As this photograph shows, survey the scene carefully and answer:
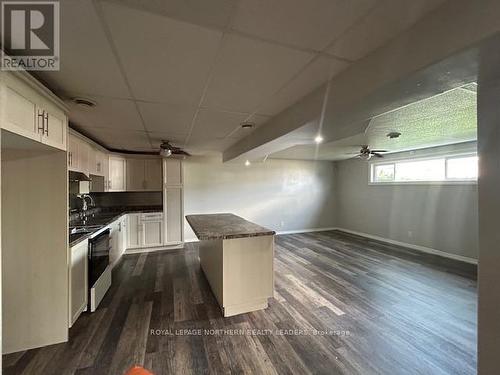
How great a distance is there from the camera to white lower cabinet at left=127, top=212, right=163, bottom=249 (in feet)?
15.6

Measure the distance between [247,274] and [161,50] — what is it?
7.71 feet

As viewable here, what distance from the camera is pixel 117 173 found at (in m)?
4.74

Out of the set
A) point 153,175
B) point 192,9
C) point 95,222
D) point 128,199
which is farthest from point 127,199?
point 192,9

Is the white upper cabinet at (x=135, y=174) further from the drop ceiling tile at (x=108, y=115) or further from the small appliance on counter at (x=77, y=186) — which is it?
the drop ceiling tile at (x=108, y=115)

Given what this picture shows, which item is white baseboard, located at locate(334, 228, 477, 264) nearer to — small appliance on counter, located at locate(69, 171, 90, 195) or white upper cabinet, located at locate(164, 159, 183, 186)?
white upper cabinet, located at locate(164, 159, 183, 186)

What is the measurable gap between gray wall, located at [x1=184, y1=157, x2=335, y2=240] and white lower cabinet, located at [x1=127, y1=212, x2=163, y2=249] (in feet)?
2.80

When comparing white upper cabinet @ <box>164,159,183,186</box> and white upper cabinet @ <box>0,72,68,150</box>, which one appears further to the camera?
white upper cabinet @ <box>164,159,183,186</box>

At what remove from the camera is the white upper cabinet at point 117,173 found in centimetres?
455

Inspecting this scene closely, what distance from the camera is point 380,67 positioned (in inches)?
51.5

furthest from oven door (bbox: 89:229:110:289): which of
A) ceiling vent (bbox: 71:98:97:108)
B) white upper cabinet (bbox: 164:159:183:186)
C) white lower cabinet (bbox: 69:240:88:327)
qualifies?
white upper cabinet (bbox: 164:159:183:186)

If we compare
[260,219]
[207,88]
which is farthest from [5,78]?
[260,219]

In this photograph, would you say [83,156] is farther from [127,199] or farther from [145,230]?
[127,199]

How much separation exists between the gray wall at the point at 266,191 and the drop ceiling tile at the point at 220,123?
8.19ft

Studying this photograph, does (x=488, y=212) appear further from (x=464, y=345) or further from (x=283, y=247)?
(x=283, y=247)
